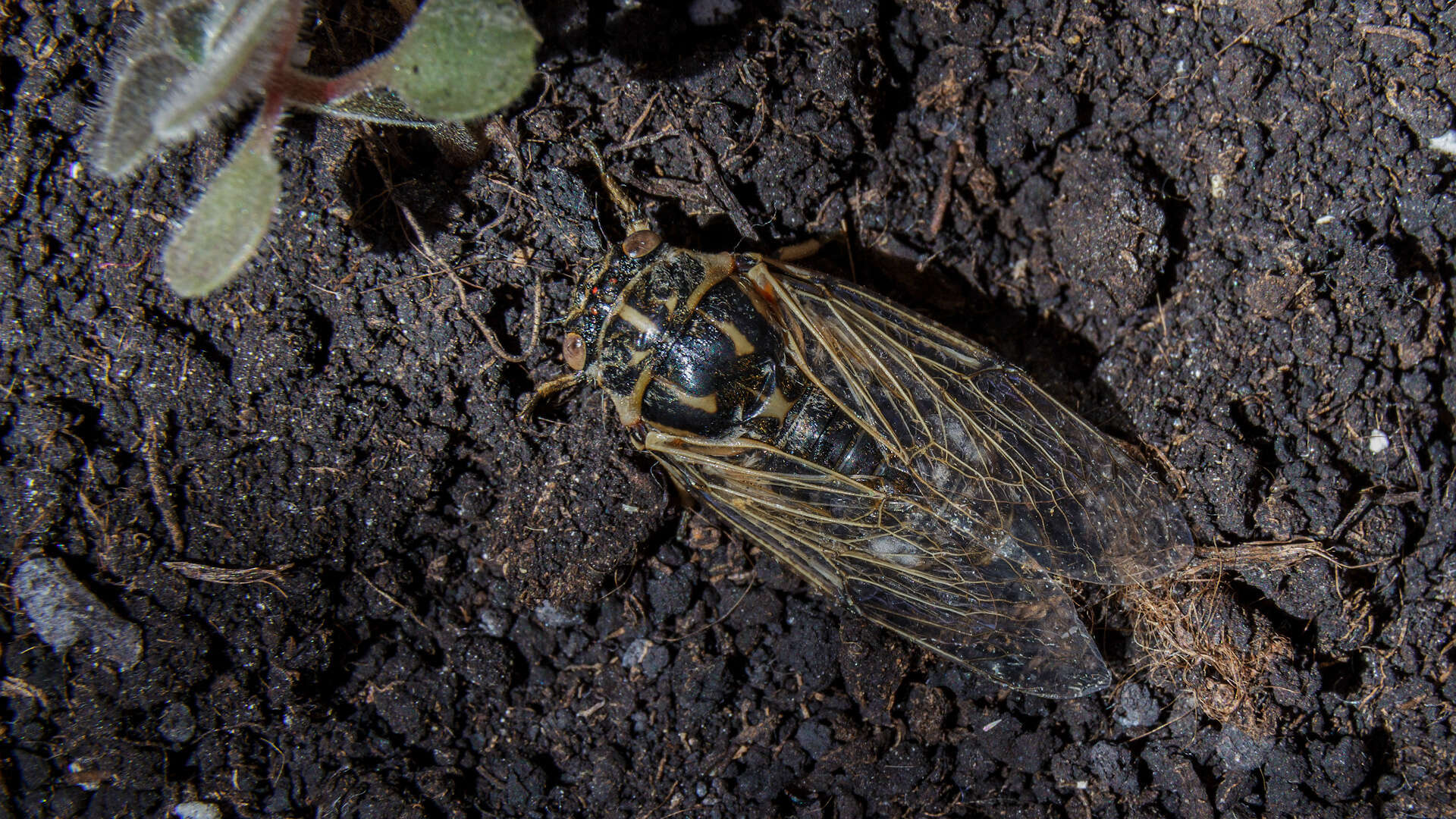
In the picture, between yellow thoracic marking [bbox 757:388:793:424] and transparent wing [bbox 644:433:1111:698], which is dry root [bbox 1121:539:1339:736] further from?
yellow thoracic marking [bbox 757:388:793:424]

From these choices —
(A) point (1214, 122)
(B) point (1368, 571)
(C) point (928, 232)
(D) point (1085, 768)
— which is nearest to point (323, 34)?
(C) point (928, 232)

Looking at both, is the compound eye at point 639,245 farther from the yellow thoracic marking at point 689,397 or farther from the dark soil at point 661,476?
the yellow thoracic marking at point 689,397

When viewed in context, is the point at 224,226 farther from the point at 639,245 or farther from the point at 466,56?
the point at 639,245

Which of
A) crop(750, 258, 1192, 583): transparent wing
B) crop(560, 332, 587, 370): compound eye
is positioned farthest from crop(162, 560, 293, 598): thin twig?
crop(750, 258, 1192, 583): transparent wing

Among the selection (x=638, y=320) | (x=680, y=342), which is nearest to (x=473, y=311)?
(x=638, y=320)

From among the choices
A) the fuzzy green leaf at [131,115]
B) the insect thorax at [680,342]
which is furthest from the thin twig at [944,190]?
the fuzzy green leaf at [131,115]

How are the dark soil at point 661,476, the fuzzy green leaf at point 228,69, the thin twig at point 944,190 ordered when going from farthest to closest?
the thin twig at point 944,190 < the dark soil at point 661,476 < the fuzzy green leaf at point 228,69
